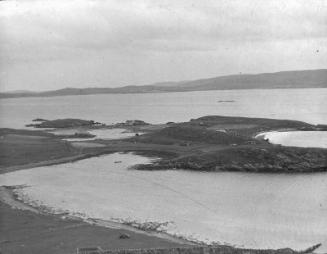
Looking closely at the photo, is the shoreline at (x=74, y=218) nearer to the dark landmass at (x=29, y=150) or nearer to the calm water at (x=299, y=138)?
the dark landmass at (x=29, y=150)

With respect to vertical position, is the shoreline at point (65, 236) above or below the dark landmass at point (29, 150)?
below

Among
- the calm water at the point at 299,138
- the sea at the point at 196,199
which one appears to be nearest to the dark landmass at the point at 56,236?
the sea at the point at 196,199

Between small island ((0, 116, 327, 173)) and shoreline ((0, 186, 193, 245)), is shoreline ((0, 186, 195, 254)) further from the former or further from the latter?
small island ((0, 116, 327, 173))

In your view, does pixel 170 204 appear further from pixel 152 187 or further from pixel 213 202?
pixel 152 187

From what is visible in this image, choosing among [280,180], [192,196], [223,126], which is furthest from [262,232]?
[223,126]

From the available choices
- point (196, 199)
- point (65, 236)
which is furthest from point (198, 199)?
point (65, 236)

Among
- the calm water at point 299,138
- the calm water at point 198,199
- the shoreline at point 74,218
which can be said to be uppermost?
the calm water at point 299,138

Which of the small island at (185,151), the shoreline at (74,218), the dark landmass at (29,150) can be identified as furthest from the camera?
the dark landmass at (29,150)
